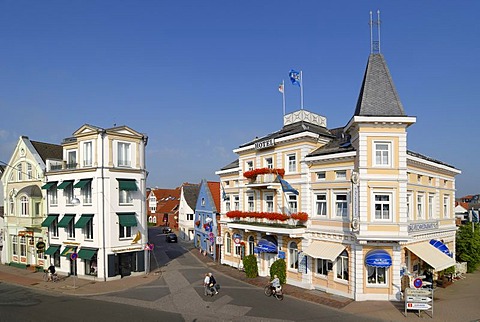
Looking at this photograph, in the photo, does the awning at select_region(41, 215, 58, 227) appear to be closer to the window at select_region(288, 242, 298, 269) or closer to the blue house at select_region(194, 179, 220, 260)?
the blue house at select_region(194, 179, 220, 260)

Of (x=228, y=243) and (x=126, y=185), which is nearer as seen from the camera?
(x=126, y=185)

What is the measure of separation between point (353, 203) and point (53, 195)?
26.1 m

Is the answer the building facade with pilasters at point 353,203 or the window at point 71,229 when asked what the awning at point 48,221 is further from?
the building facade with pilasters at point 353,203

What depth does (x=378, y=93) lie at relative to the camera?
21.7 m

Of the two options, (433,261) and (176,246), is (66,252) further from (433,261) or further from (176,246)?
(433,261)

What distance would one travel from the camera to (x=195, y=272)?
31.2 meters

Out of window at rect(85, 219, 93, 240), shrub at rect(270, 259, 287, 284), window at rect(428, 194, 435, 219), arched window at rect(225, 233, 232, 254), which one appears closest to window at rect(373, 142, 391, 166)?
window at rect(428, 194, 435, 219)

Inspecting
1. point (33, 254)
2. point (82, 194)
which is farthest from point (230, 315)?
point (33, 254)

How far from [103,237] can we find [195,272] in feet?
28.6

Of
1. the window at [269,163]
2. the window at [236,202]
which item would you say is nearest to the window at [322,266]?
the window at [269,163]

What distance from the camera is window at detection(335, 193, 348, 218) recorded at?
890 inches

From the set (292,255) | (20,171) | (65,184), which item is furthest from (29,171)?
(292,255)

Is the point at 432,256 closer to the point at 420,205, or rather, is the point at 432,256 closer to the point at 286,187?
the point at 420,205

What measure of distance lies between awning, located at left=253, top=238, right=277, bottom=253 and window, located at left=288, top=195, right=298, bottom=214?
3158 millimetres
